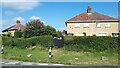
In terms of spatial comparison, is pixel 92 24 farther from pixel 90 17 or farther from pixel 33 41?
pixel 33 41

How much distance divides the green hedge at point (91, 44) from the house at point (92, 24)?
2215 centimetres

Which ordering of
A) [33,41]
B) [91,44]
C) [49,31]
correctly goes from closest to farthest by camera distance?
[91,44], [33,41], [49,31]

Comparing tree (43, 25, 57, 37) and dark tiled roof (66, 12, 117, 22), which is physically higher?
dark tiled roof (66, 12, 117, 22)

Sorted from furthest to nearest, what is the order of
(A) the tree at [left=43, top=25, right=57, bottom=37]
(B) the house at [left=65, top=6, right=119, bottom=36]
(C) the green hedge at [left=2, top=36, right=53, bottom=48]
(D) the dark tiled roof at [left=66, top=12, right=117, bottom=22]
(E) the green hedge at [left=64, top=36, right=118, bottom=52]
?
1. (D) the dark tiled roof at [left=66, top=12, right=117, bottom=22]
2. (B) the house at [left=65, top=6, right=119, bottom=36]
3. (A) the tree at [left=43, top=25, right=57, bottom=37]
4. (C) the green hedge at [left=2, top=36, right=53, bottom=48]
5. (E) the green hedge at [left=64, top=36, right=118, bottom=52]

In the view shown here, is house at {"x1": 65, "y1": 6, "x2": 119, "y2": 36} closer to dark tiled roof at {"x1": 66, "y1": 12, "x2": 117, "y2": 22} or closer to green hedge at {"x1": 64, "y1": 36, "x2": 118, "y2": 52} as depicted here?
dark tiled roof at {"x1": 66, "y1": 12, "x2": 117, "y2": 22}

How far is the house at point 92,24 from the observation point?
49.3 meters

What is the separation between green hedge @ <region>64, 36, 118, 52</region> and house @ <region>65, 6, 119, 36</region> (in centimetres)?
2215

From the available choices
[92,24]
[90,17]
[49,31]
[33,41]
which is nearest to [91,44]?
[33,41]

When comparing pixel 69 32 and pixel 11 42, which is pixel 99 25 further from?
pixel 11 42

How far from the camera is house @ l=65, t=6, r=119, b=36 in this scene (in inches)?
1940

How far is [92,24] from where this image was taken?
49.6m

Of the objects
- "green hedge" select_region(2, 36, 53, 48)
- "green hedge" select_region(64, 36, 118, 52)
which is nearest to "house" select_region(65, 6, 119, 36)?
"green hedge" select_region(2, 36, 53, 48)

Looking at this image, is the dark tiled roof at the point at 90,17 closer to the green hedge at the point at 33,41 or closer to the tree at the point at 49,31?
the tree at the point at 49,31

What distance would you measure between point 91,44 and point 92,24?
940 inches
